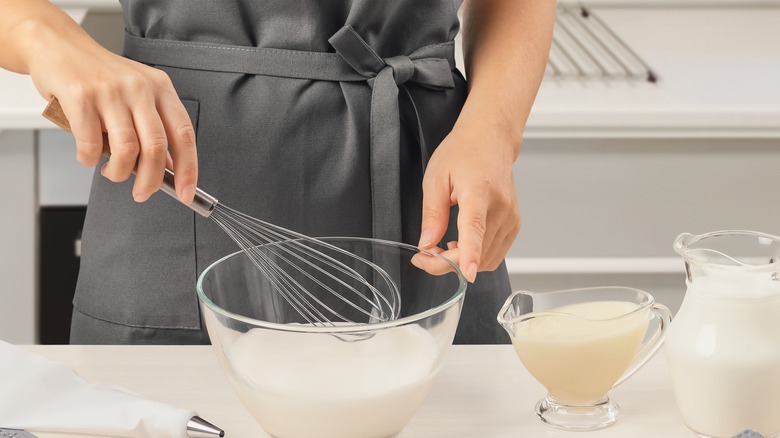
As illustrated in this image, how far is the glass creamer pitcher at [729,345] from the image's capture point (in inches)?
22.9

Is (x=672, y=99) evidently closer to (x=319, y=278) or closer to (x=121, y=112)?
(x=319, y=278)

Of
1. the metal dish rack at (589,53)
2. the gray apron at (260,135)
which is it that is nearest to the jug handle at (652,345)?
the gray apron at (260,135)

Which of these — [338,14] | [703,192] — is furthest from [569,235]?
[338,14]

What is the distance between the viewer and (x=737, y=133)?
1.33 m

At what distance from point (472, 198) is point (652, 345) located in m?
0.15

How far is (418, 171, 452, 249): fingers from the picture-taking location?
2.18ft

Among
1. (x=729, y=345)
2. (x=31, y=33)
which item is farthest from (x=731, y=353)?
(x=31, y=33)

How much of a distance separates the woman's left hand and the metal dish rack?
27.0 inches

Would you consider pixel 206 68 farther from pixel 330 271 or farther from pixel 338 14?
pixel 330 271

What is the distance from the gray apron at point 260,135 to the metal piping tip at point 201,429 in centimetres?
23

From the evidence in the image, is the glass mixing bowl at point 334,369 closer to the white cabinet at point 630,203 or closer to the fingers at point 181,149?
the fingers at point 181,149

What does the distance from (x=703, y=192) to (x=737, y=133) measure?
11 centimetres

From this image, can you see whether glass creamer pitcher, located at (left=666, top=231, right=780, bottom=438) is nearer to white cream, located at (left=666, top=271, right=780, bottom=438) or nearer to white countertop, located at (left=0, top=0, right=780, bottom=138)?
white cream, located at (left=666, top=271, right=780, bottom=438)

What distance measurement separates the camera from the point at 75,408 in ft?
2.03
